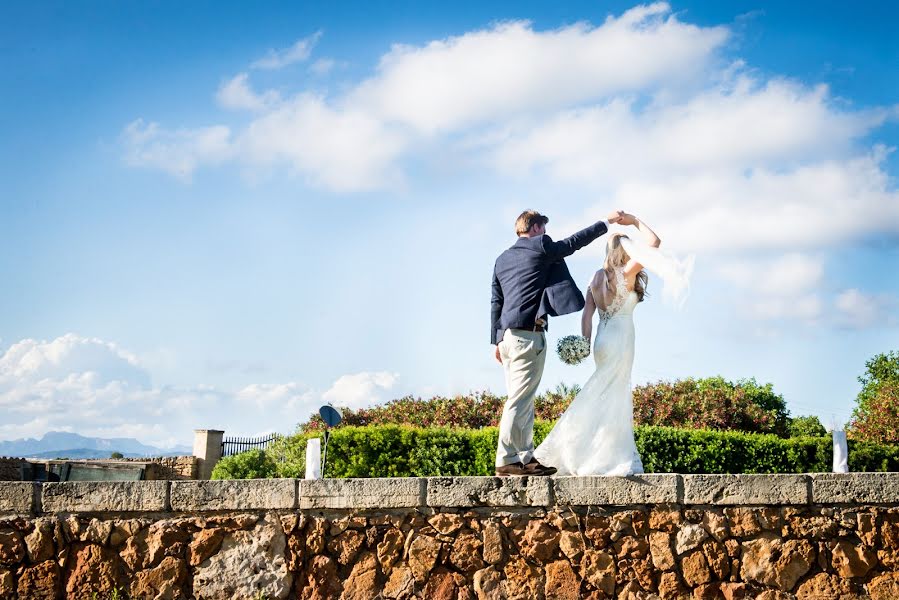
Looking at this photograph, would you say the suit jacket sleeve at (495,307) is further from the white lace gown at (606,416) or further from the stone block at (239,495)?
the stone block at (239,495)

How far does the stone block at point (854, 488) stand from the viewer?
241 inches

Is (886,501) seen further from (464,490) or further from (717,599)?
(464,490)

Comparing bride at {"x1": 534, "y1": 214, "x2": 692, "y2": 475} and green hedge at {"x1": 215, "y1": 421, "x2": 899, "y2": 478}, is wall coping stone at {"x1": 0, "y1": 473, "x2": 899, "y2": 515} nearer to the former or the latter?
bride at {"x1": 534, "y1": 214, "x2": 692, "y2": 475}

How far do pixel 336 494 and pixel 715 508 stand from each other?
2704 mm

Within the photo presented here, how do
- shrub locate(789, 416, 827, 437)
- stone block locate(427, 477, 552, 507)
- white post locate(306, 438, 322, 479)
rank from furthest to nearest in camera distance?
1. shrub locate(789, 416, 827, 437)
2. white post locate(306, 438, 322, 479)
3. stone block locate(427, 477, 552, 507)

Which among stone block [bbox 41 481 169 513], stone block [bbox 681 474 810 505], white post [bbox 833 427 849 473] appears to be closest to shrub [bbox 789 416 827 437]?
white post [bbox 833 427 849 473]

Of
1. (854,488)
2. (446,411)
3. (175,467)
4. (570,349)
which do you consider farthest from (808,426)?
(175,467)

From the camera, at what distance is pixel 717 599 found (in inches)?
237

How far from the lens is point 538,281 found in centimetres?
611

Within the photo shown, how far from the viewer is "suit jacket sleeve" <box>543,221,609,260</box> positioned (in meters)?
6.12

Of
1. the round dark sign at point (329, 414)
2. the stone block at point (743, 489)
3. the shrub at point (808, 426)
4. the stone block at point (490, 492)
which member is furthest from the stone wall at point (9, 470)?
→ the stone block at point (743, 489)

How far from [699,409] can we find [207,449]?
13489 mm

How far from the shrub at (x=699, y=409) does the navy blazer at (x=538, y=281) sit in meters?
7.23

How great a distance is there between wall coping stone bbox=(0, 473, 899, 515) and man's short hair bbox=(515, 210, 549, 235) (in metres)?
1.84
